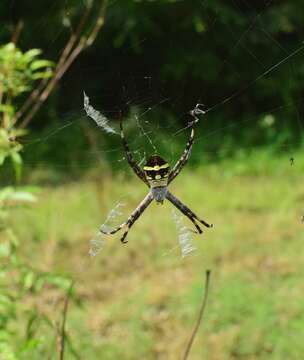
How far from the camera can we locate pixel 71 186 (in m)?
10.1

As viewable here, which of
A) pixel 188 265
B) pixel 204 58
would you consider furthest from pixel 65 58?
pixel 204 58

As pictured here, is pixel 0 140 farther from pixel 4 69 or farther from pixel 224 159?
pixel 224 159

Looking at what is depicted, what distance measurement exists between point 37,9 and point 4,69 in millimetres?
9339

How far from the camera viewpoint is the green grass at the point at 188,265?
5.38m

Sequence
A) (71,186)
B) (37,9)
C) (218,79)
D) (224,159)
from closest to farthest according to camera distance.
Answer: (71,186)
(224,159)
(37,9)
(218,79)

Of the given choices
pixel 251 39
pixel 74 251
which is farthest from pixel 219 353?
pixel 251 39

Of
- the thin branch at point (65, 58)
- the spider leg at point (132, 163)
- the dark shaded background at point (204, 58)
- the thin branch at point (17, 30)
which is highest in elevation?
the dark shaded background at point (204, 58)

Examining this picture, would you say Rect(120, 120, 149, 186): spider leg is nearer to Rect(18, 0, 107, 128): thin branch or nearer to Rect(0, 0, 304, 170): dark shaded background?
Rect(18, 0, 107, 128): thin branch

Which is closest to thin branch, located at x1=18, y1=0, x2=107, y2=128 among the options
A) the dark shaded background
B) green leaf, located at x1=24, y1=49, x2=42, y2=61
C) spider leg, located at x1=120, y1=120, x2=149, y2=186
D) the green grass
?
green leaf, located at x1=24, y1=49, x2=42, y2=61

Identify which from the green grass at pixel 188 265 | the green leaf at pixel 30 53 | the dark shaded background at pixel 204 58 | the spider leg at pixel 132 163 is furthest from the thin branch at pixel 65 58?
the dark shaded background at pixel 204 58

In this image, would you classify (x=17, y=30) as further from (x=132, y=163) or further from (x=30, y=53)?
(x=132, y=163)

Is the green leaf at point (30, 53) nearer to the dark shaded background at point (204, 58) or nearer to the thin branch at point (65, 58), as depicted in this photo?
the thin branch at point (65, 58)

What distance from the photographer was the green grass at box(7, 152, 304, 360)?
17.7 feet

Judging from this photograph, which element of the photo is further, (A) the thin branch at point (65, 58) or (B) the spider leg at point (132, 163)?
(A) the thin branch at point (65, 58)
